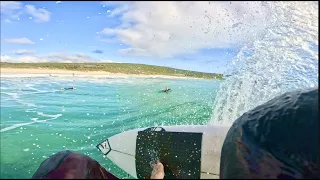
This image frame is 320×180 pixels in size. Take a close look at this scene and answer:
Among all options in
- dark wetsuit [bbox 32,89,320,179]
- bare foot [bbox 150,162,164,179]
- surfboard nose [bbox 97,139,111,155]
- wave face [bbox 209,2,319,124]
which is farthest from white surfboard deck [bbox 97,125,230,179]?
wave face [bbox 209,2,319,124]

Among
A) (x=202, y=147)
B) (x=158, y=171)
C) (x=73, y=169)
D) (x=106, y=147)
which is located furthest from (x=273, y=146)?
(x=106, y=147)

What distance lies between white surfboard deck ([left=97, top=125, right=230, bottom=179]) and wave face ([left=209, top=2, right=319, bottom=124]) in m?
2.52

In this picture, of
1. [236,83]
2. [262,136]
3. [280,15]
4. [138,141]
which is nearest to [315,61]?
[280,15]

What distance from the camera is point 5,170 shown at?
7148 millimetres

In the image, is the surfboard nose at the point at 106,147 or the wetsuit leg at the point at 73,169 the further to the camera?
the surfboard nose at the point at 106,147

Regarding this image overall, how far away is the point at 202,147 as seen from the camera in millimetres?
5086

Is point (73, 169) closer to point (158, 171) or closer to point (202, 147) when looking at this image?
point (158, 171)

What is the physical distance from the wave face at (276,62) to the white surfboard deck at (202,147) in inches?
99.1

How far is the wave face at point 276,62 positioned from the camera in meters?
6.86

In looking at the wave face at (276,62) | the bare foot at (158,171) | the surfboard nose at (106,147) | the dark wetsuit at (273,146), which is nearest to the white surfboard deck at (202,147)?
the surfboard nose at (106,147)

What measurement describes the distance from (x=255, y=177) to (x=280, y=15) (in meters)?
4.81

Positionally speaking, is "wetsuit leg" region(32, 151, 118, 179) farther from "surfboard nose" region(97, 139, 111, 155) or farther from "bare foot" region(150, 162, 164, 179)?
"surfboard nose" region(97, 139, 111, 155)

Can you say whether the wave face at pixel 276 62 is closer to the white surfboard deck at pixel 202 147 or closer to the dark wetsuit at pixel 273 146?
the white surfboard deck at pixel 202 147

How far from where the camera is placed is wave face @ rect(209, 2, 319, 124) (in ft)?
22.5
